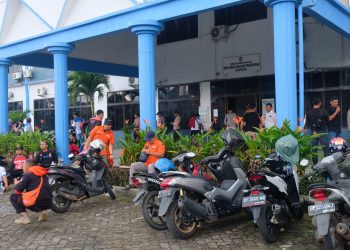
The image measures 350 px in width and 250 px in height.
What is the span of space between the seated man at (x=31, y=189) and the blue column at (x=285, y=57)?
3952 mm

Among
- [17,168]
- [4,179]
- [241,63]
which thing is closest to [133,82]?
[241,63]

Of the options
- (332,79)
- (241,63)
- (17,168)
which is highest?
(241,63)

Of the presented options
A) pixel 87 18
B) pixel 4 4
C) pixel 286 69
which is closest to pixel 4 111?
pixel 4 4

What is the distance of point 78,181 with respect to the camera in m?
6.73

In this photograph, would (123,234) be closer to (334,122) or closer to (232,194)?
(232,194)

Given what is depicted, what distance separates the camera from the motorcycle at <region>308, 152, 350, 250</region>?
3842 mm

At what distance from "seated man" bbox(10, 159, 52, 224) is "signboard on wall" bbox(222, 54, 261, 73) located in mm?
9628

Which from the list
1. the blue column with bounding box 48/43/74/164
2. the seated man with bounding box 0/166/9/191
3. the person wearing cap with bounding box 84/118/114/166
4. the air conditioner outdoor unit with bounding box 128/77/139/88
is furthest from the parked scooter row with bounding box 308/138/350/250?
the air conditioner outdoor unit with bounding box 128/77/139/88

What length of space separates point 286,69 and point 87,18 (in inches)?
219

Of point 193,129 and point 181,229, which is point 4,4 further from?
point 181,229

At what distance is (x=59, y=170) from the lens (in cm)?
660

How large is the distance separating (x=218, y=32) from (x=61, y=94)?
6.66 metres

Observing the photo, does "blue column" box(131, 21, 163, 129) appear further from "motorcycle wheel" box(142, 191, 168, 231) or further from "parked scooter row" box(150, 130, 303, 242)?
"parked scooter row" box(150, 130, 303, 242)

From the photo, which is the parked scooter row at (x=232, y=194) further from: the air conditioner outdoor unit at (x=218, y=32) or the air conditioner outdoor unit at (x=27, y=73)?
the air conditioner outdoor unit at (x=27, y=73)
